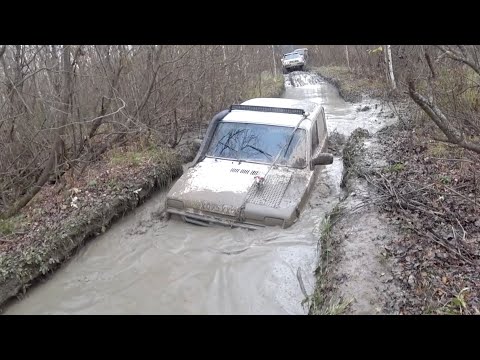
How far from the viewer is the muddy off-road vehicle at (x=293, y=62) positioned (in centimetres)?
3409

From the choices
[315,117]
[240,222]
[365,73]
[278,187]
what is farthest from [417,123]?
[365,73]

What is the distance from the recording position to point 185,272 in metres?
5.30

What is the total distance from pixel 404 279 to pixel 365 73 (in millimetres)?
20232

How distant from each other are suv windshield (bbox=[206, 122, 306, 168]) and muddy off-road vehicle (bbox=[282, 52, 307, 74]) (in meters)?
28.7

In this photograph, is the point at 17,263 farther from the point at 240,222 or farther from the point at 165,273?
the point at 240,222

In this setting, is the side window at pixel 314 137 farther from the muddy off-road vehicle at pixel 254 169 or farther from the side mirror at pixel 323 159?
the side mirror at pixel 323 159

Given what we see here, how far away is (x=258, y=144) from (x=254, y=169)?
56 cm

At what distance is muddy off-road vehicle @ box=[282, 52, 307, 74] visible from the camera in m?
34.1

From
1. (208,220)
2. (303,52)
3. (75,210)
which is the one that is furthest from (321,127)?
(303,52)

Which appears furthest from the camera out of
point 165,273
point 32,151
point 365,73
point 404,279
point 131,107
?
point 365,73

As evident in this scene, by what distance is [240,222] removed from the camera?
5.70 metres

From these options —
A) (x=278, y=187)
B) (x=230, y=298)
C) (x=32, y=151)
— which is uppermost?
(x=32, y=151)

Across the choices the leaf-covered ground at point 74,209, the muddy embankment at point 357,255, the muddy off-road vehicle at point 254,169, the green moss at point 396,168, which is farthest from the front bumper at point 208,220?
the green moss at point 396,168

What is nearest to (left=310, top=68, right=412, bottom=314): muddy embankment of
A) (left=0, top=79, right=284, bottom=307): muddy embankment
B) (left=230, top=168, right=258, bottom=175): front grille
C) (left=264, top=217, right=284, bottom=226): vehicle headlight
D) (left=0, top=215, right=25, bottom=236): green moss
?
(left=264, top=217, right=284, bottom=226): vehicle headlight
